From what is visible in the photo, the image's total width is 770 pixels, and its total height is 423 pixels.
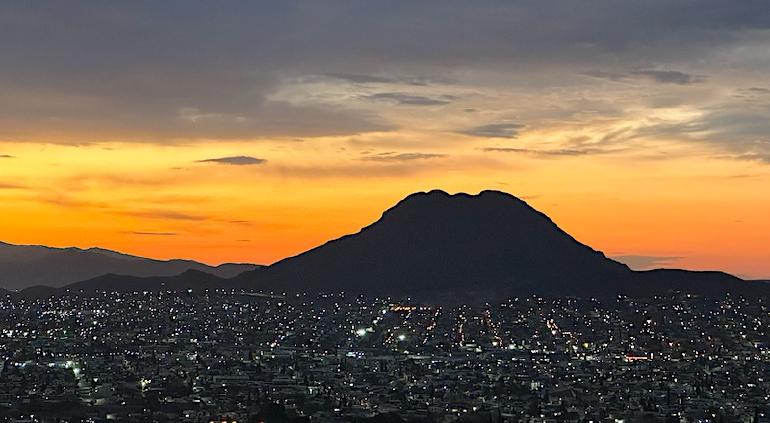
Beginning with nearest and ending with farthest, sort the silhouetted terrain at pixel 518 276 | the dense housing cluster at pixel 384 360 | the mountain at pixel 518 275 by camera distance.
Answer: the dense housing cluster at pixel 384 360, the silhouetted terrain at pixel 518 276, the mountain at pixel 518 275

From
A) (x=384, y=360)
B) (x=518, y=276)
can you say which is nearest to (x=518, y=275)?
(x=518, y=276)

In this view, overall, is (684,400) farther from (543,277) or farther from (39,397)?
(543,277)

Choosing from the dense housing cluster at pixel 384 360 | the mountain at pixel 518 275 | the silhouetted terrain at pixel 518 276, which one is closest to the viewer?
the dense housing cluster at pixel 384 360

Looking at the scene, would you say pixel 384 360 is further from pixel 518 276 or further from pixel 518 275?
pixel 518 275

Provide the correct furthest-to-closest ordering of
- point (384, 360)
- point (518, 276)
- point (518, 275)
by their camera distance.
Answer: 1. point (518, 275)
2. point (518, 276)
3. point (384, 360)

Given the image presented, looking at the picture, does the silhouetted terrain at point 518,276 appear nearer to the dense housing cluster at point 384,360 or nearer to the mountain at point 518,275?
the mountain at point 518,275

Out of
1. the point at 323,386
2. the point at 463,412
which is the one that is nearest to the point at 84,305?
the point at 323,386

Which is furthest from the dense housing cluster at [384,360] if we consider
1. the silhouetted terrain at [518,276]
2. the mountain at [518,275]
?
the mountain at [518,275]

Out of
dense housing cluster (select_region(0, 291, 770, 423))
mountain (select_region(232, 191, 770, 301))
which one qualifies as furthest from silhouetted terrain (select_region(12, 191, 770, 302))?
dense housing cluster (select_region(0, 291, 770, 423))

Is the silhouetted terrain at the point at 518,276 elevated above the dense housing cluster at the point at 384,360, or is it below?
above

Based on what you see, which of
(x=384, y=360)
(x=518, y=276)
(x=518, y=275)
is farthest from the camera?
(x=518, y=275)
